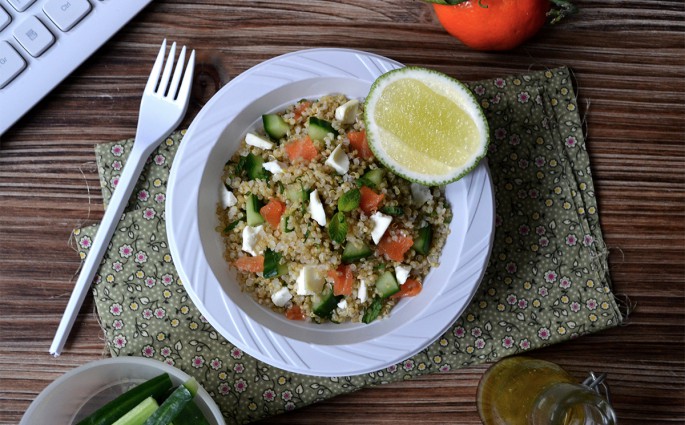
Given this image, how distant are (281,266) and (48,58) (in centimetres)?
79

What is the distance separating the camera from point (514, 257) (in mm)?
1709

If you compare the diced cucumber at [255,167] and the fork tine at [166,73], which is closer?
the diced cucumber at [255,167]

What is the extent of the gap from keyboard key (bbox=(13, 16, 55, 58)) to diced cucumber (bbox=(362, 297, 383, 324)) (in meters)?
1.02

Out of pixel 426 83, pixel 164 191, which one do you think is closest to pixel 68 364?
pixel 164 191

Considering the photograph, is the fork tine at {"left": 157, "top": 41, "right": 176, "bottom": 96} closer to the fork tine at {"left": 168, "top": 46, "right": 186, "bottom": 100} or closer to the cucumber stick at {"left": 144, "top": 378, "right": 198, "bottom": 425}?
the fork tine at {"left": 168, "top": 46, "right": 186, "bottom": 100}

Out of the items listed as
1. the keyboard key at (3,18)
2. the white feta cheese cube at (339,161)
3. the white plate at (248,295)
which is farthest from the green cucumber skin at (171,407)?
the keyboard key at (3,18)

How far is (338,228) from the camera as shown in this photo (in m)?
1.40

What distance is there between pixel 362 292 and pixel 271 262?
22cm

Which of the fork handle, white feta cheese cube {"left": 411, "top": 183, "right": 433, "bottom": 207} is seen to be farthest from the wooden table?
white feta cheese cube {"left": 411, "top": 183, "right": 433, "bottom": 207}

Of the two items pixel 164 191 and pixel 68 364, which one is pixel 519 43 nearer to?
pixel 164 191

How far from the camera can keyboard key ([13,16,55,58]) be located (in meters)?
1.54

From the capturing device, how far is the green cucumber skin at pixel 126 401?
57.9 inches

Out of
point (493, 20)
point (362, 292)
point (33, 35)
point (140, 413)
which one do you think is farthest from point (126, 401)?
point (493, 20)

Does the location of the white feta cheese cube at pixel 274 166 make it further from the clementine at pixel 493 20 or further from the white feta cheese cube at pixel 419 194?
the clementine at pixel 493 20
